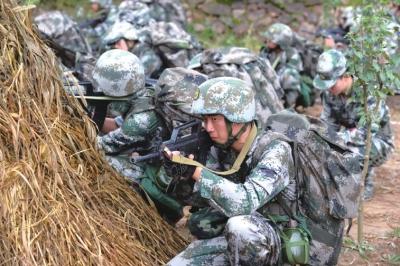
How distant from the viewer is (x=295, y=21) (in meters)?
15.1

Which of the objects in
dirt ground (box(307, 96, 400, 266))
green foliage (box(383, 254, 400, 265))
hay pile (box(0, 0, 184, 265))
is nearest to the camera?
hay pile (box(0, 0, 184, 265))

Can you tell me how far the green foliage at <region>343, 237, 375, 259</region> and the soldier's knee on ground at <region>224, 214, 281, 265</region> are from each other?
5.34 feet

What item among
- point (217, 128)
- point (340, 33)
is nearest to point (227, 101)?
point (217, 128)

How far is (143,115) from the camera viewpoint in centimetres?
518

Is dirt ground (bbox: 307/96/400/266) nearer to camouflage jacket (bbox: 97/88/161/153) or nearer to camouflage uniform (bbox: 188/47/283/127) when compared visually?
camouflage uniform (bbox: 188/47/283/127)

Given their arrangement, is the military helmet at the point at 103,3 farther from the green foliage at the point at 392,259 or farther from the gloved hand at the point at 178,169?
the gloved hand at the point at 178,169

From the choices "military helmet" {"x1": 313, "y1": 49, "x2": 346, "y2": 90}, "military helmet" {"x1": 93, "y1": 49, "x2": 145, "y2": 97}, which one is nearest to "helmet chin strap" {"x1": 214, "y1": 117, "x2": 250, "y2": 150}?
"military helmet" {"x1": 93, "y1": 49, "x2": 145, "y2": 97}

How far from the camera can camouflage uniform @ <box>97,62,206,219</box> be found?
5133mm

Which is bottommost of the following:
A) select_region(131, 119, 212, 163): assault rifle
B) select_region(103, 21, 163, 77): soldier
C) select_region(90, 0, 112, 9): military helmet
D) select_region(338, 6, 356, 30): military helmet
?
select_region(90, 0, 112, 9): military helmet

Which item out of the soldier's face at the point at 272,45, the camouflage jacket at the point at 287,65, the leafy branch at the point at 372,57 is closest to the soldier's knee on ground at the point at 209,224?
the leafy branch at the point at 372,57

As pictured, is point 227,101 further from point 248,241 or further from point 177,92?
point 177,92

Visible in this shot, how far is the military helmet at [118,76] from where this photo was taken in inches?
208

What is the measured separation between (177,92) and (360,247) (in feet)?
5.63

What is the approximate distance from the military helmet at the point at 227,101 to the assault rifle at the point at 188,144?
17 cm
